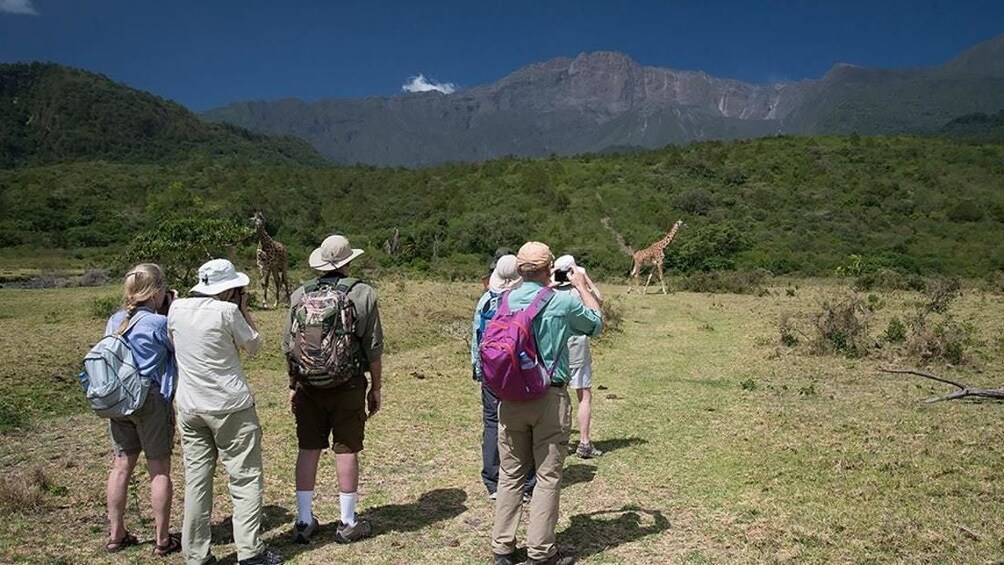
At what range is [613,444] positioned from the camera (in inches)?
284

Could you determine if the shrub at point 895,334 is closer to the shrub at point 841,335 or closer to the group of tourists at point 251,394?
the shrub at point 841,335

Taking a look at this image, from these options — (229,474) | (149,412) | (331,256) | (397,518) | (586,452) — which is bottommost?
(397,518)

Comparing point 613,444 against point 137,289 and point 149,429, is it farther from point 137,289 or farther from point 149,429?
point 137,289

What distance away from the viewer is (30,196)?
49.2 meters

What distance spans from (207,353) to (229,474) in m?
0.78

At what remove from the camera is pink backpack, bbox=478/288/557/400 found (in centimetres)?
398

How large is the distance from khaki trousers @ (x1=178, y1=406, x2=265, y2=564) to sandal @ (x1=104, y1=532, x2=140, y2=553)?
2.12 feet

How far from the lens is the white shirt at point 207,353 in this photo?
13.5 feet

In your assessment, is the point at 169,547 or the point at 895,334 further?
the point at 895,334

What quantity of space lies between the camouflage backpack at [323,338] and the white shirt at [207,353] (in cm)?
36

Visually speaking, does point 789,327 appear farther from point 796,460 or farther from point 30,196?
point 30,196

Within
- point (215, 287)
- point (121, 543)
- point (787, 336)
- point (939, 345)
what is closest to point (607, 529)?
point (215, 287)

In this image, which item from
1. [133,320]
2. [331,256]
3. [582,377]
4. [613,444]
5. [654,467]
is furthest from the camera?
[613,444]

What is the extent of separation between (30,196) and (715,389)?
179 feet
